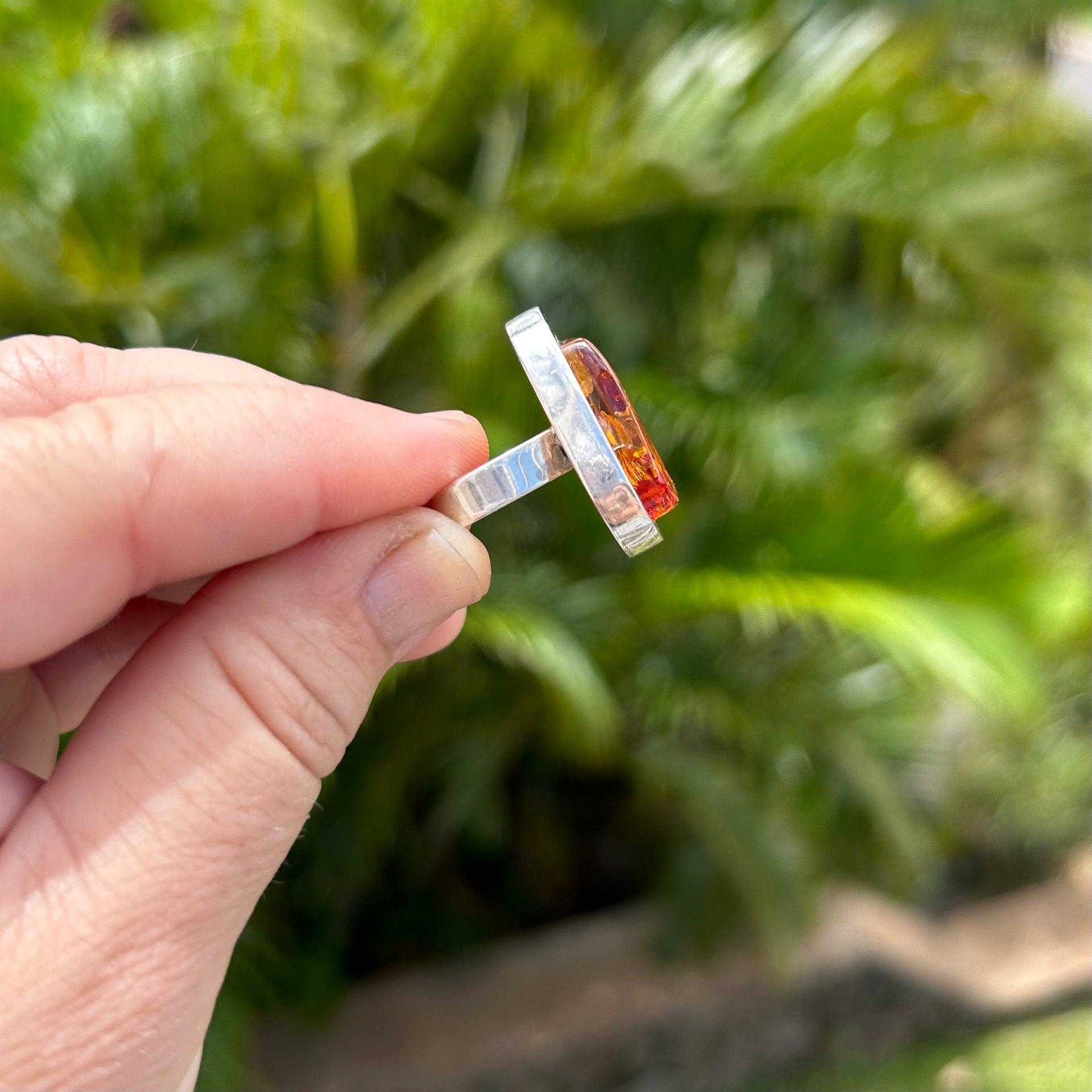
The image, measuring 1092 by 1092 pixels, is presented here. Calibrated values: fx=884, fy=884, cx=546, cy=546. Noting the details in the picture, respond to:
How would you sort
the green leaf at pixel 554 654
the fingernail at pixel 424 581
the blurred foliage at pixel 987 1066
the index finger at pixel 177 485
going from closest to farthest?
1. the index finger at pixel 177 485
2. the fingernail at pixel 424 581
3. the green leaf at pixel 554 654
4. the blurred foliage at pixel 987 1066

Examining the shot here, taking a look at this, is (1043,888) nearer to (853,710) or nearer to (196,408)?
(853,710)

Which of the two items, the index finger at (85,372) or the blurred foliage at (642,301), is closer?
the index finger at (85,372)

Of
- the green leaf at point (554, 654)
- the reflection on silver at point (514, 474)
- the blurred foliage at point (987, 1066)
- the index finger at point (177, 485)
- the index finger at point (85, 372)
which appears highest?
the index finger at point (85, 372)

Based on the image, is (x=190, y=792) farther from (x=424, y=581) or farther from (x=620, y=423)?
(x=620, y=423)

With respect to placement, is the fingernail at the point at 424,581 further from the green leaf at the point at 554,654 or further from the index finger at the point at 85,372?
the green leaf at the point at 554,654

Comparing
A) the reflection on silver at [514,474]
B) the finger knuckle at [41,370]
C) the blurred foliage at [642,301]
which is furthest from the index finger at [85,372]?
the blurred foliage at [642,301]

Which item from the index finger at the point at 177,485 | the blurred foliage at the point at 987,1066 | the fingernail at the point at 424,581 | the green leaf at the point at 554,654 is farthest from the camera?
the blurred foliage at the point at 987,1066

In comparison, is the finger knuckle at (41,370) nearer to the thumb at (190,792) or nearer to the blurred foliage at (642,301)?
the thumb at (190,792)

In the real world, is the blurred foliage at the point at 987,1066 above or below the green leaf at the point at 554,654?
below
